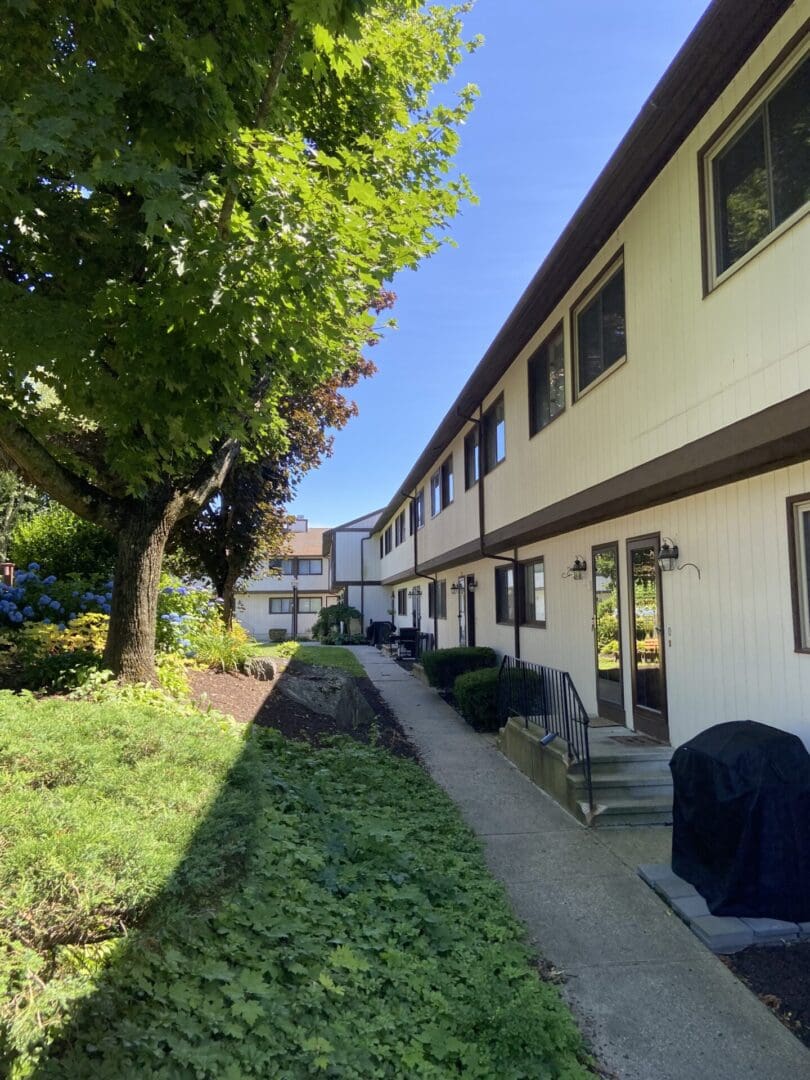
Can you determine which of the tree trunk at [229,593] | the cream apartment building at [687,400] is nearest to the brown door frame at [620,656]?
the cream apartment building at [687,400]

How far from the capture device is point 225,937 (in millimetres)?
2822

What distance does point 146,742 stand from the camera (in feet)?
15.0

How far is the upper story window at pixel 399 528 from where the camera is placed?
24.6 meters

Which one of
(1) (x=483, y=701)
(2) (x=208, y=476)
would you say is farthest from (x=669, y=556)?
(2) (x=208, y=476)

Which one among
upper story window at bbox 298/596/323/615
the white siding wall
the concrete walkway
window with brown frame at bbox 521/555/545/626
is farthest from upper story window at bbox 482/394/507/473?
upper story window at bbox 298/596/323/615

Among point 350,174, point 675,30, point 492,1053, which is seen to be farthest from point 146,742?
point 675,30

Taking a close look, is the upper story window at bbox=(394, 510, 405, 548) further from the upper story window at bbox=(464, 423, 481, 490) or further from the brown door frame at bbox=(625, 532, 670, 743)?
the brown door frame at bbox=(625, 532, 670, 743)

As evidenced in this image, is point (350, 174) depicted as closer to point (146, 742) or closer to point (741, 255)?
point (741, 255)

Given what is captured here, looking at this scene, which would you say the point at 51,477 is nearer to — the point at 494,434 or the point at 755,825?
the point at 755,825

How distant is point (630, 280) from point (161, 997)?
6400 millimetres

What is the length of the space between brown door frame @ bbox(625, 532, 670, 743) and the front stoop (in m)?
0.18

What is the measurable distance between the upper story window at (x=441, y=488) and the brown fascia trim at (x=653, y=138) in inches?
262

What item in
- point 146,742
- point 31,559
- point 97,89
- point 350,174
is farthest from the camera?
point 31,559

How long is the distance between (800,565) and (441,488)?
12425mm
